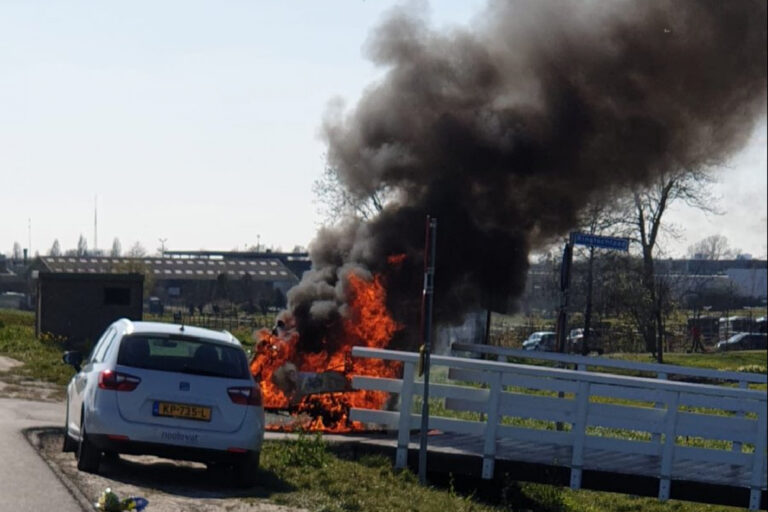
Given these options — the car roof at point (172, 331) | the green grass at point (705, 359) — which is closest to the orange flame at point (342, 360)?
the car roof at point (172, 331)

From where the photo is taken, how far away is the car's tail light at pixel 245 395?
37.0 feet

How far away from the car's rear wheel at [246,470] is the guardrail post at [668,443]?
404 cm

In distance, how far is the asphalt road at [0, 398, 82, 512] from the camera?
31.7ft

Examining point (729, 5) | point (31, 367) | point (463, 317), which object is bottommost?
point (31, 367)

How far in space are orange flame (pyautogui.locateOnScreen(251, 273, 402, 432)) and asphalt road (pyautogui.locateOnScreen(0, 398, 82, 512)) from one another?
3.05 m

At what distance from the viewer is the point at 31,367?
75.6 ft

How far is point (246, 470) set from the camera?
11203 millimetres

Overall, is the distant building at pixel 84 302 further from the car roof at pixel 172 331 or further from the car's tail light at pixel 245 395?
the car's tail light at pixel 245 395

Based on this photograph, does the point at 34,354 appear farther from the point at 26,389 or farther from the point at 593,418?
the point at 593,418

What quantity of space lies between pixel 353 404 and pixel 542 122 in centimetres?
574

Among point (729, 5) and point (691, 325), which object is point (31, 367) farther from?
point (691, 325)

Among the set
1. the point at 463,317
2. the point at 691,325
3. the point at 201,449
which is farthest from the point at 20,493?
the point at 691,325

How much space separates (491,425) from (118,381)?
3.86 metres

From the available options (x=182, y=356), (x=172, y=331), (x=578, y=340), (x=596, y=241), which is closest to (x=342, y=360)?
(x=596, y=241)
